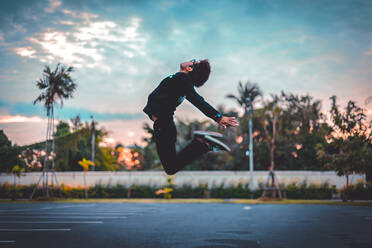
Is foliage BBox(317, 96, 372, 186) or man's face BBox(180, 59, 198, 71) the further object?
foliage BBox(317, 96, 372, 186)

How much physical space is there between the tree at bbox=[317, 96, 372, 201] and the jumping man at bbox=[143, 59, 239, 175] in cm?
1896

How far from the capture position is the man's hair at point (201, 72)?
3594mm

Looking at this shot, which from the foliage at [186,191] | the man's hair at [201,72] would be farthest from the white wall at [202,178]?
the man's hair at [201,72]

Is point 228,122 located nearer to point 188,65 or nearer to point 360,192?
point 188,65

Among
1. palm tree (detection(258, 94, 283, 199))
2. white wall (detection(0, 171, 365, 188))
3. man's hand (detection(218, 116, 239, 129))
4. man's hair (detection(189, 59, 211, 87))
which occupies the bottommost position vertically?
white wall (detection(0, 171, 365, 188))

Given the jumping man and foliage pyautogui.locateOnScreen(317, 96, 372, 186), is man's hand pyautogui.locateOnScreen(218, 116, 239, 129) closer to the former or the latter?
the jumping man

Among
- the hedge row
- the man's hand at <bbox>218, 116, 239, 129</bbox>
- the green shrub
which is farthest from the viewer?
the hedge row

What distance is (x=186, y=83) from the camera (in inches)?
132

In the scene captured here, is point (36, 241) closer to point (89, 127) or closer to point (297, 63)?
point (297, 63)

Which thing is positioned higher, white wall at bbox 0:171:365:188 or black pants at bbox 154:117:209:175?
black pants at bbox 154:117:209:175

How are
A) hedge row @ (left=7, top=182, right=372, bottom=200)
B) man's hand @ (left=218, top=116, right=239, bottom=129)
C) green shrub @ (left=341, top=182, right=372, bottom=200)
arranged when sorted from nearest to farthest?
man's hand @ (left=218, top=116, right=239, bottom=129), green shrub @ (left=341, top=182, right=372, bottom=200), hedge row @ (left=7, top=182, right=372, bottom=200)

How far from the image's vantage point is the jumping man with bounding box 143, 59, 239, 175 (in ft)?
11.2

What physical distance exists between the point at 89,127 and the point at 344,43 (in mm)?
33218

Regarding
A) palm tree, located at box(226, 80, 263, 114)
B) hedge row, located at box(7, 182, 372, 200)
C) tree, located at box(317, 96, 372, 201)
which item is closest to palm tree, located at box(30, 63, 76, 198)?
hedge row, located at box(7, 182, 372, 200)
